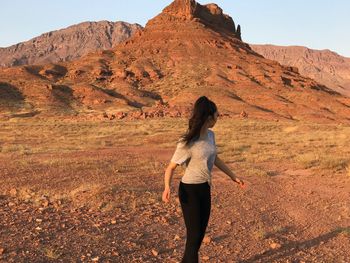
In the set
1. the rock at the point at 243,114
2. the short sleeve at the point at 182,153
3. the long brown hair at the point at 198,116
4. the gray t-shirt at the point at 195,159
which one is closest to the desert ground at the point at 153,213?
the gray t-shirt at the point at 195,159

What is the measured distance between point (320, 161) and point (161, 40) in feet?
231

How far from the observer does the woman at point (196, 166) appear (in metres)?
4.24

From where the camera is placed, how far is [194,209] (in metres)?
4.28

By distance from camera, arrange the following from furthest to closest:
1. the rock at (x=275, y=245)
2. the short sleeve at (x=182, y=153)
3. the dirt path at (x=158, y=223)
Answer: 1. the rock at (x=275, y=245)
2. the dirt path at (x=158, y=223)
3. the short sleeve at (x=182, y=153)

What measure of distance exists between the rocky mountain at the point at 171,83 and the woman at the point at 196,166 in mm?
40567

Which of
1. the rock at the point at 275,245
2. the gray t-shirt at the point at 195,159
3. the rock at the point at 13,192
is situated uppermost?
the gray t-shirt at the point at 195,159

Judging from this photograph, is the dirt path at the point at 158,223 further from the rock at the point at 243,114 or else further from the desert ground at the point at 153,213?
the rock at the point at 243,114

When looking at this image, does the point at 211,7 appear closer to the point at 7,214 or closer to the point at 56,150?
the point at 56,150

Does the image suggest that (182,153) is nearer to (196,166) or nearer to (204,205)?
(196,166)

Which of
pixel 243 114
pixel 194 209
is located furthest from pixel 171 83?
pixel 194 209

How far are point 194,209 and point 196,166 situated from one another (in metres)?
0.44

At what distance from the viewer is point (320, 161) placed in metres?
14.8

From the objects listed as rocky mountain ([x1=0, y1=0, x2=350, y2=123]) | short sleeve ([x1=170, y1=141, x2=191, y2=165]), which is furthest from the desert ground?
rocky mountain ([x1=0, y1=0, x2=350, y2=123])

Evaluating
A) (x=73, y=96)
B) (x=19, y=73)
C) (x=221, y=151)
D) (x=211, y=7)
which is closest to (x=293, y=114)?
(x=73, y=96)
